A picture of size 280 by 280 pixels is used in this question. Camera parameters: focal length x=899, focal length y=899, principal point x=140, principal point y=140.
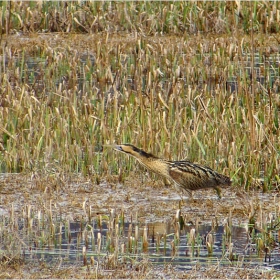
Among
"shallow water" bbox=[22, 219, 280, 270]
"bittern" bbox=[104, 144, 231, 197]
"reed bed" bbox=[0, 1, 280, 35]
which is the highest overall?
"reed bed" bbox=[0, 1, 280, 35]

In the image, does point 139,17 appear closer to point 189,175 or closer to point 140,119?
point 140,119

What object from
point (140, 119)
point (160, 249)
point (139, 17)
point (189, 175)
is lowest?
point (160, 249)

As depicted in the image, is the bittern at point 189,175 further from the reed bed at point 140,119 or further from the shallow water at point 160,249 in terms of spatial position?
the shallow water at point 160,249

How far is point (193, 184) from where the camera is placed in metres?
8.55

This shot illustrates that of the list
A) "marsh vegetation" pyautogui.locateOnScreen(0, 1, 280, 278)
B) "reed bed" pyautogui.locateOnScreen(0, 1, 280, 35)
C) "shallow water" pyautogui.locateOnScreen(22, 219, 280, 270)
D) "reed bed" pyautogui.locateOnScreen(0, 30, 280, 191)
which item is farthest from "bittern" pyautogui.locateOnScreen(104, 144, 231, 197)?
"reed bed" pyautogui.locateOnScreen(0, 1, 280, 35)

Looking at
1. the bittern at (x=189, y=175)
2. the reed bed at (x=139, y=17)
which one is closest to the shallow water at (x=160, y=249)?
the bittern at (x=189, y=175)

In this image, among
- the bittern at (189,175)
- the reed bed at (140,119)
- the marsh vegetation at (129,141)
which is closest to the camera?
the marsh vegetation at (129,141)

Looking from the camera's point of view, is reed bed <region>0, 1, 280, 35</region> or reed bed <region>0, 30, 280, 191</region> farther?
reed bed <region>0, 1, 280, 35</region>

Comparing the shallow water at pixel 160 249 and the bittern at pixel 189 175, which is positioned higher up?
the bittern at pixel 189 175

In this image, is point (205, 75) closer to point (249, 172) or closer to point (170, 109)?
point (170, 109)

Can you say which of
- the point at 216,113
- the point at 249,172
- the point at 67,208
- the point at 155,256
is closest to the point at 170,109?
the point at 216,113

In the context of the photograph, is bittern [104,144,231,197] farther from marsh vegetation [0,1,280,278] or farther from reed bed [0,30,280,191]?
reed bed [0,30,280,191]

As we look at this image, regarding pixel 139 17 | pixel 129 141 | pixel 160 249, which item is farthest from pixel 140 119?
pixel 139 17

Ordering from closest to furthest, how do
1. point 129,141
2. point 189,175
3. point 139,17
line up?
point 189,175 < point 129,141 < point 139,17
